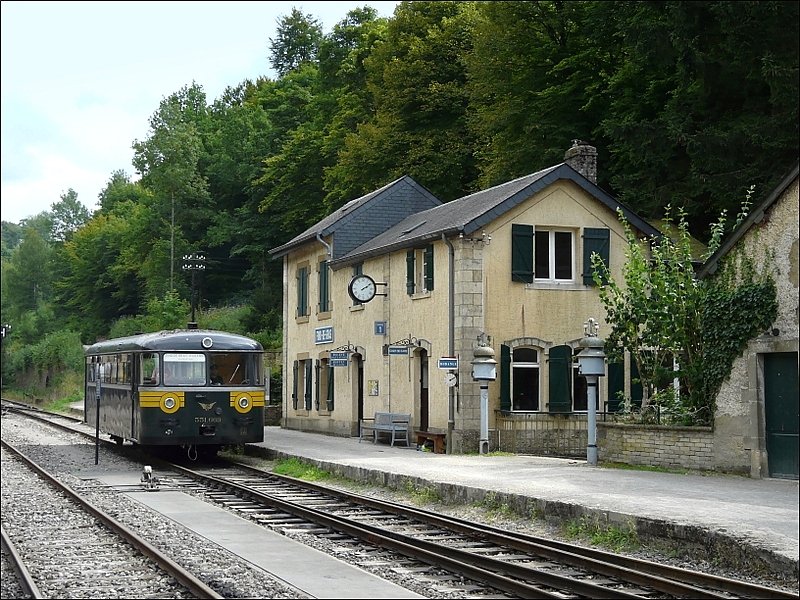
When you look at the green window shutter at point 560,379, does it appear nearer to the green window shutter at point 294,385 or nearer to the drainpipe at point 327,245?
the drainpipe at point 327,245

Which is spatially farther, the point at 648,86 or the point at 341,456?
the point at 648,86

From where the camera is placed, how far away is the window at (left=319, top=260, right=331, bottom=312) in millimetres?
32938

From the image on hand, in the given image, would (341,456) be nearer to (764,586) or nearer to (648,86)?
(764,586)

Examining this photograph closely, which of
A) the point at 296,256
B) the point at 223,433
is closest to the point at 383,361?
the point at 223,433

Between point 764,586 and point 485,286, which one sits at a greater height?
point 485,286

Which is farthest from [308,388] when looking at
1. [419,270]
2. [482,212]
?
[482,212]

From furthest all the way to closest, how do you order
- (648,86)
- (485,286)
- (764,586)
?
(648,86)
(485,286)
(764,586)

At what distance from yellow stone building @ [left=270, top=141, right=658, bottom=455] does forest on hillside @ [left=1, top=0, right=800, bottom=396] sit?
3.41 metres

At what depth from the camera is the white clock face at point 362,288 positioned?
28.0 m

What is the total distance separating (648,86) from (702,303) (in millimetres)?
16741

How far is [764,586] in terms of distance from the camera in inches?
390

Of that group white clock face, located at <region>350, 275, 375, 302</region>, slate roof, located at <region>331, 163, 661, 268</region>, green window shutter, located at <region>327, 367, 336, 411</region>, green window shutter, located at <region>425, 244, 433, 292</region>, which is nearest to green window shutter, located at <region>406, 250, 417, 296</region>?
slate roof, located at <region>331, 163, 661, 268</region>

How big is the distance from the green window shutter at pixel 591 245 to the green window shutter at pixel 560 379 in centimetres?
182

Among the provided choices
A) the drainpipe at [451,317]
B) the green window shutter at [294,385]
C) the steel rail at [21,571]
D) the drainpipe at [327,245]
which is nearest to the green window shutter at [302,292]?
the green window shutter at [294,385]
